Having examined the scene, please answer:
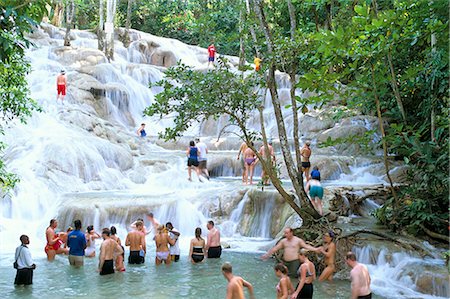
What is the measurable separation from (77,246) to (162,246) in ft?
5.54

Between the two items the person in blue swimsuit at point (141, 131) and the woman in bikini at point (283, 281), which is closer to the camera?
the woman in bikini at point (283, 281)

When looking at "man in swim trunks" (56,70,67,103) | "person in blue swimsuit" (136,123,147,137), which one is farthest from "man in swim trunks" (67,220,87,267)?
"person in blue swimsuit" (136,123,147,137)

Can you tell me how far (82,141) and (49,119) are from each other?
2.62m

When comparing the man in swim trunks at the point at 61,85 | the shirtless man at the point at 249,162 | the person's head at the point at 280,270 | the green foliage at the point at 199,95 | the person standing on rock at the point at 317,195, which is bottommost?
the person's head at the point at 280,270

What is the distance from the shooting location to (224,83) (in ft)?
36.6

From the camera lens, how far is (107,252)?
9938mm

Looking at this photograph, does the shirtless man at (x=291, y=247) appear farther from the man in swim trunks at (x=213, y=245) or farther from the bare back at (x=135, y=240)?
the bare back at (x=135, y=240)

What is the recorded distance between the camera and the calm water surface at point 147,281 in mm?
8906

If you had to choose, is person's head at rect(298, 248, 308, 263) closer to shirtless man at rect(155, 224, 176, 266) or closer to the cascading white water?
the cascading white water

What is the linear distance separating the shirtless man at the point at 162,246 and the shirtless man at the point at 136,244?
0.31 meters

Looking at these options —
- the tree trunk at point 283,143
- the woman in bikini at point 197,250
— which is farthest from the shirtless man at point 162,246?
the tree trunk at point 283,143

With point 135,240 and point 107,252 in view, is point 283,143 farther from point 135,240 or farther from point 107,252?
point 107,252

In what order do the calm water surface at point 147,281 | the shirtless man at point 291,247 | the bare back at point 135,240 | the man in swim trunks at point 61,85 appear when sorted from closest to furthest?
the calm water surface at point 147,281
the shirtless man at point 291,247
the bare back at point 135,240
the man in swim trunks at point 61,85

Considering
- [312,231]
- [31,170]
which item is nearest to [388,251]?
[312,231]
